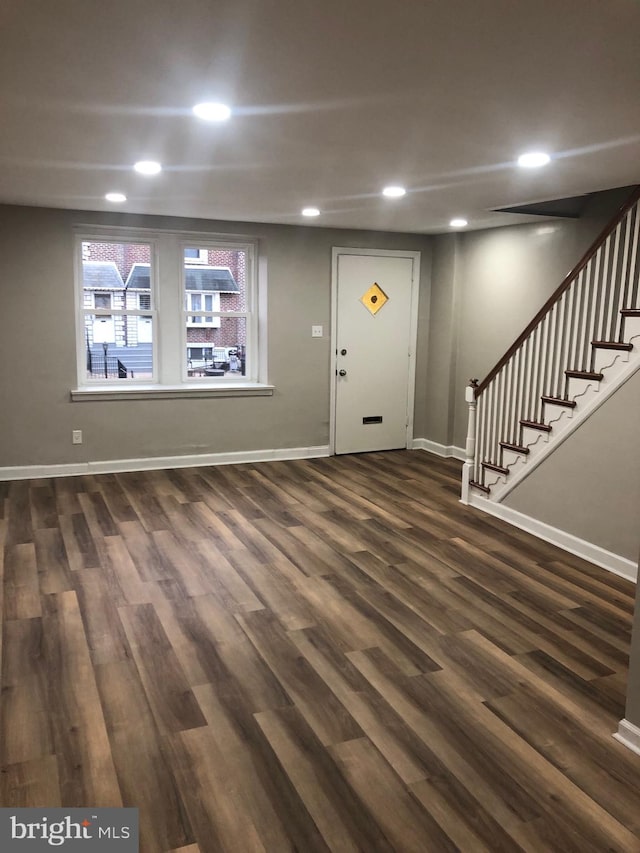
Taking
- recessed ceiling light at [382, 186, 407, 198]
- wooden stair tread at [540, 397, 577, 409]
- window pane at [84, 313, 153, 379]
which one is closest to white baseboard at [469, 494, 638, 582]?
wooden stair tread at [540, 397, 577, 409]

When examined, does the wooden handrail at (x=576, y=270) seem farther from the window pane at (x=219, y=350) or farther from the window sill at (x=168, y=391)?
the window pane at (x=219, y=350)

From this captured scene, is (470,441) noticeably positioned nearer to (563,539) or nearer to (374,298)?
(563,539)

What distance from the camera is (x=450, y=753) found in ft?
7.93

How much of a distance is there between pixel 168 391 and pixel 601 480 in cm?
388

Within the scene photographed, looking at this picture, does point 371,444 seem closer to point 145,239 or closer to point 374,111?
point 145,239

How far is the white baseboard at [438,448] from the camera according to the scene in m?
7.11

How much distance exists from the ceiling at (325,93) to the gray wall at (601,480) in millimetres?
1436

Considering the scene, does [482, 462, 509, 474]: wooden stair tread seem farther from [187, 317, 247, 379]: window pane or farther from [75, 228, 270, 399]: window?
[187, 317, 247, 379]: window pane

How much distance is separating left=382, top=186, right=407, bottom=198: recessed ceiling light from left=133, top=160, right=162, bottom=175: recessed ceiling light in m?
1.45

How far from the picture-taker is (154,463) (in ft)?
20.9

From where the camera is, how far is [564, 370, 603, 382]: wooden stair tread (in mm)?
4195

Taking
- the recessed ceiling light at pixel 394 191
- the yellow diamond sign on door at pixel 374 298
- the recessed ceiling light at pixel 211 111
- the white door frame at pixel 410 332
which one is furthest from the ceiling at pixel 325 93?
the yellow diamond sign on door at pixel 374 298

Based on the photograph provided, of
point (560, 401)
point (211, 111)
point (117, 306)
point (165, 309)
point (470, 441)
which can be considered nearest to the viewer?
point (211, 111)

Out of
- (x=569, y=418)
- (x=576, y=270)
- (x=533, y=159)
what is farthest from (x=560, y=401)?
(x=533, y=159)
